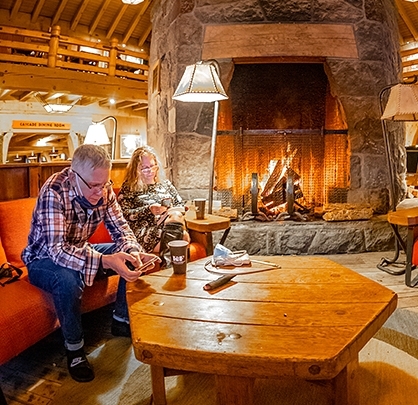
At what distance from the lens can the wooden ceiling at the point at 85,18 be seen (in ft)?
27.9

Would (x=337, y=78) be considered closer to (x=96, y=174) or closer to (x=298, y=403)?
(x=96, y=174)

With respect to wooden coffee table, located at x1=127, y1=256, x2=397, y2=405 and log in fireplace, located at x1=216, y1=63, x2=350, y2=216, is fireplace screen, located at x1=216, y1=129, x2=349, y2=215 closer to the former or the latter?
log in fireplace, located at x1=216, y1=63, x2=350, y2=216

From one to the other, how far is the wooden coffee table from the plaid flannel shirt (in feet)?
0.99

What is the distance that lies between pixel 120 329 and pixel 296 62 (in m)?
2.76

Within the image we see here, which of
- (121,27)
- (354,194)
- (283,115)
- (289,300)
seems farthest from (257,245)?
(121,27)

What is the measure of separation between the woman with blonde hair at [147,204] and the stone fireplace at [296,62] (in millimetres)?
972

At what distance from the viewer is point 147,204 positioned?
2.83 m

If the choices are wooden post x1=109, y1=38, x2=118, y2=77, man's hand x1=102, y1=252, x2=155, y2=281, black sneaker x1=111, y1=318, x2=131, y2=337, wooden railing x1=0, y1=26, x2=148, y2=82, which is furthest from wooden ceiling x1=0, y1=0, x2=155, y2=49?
man's hand x1=102, y1=252, x2=155, y2=281

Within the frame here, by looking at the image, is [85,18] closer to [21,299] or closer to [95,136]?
[95,136]

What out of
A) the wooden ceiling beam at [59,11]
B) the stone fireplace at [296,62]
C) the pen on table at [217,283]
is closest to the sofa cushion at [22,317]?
the pen on table at [217,283]

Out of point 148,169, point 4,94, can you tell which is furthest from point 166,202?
point 4,94

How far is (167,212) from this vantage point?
275 centimetres

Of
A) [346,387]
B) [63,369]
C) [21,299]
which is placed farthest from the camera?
[63,369]

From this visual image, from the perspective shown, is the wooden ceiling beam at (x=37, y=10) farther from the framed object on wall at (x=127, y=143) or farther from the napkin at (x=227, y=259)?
the napkin at (x=227, y=259)
